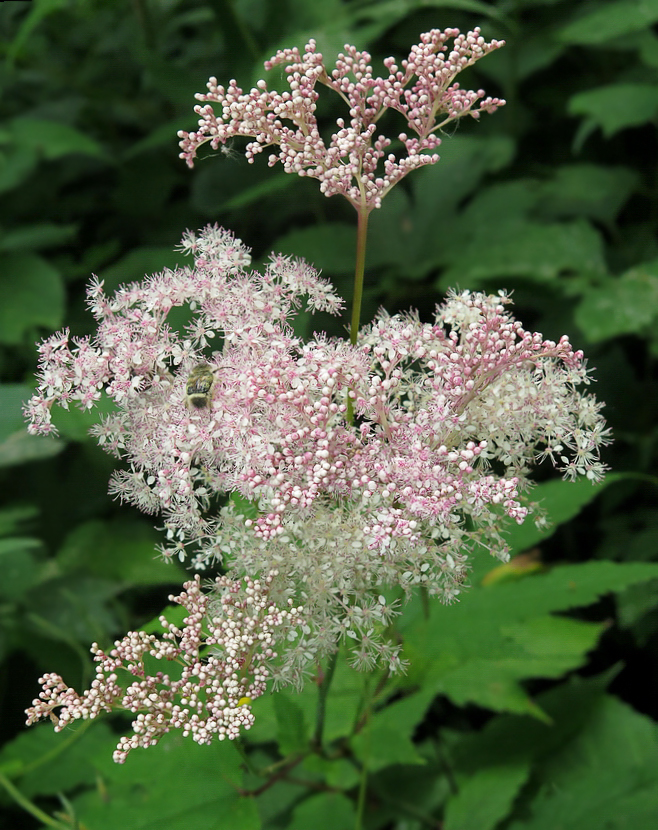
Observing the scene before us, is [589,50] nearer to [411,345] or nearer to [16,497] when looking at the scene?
[411,345]

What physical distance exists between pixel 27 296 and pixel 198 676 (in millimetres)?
2714

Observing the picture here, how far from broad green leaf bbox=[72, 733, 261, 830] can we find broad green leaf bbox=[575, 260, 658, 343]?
215cm

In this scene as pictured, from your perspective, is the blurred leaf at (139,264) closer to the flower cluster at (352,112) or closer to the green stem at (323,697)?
→ the flower cluster at (352,112)

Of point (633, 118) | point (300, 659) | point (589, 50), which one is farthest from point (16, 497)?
point (589, 50)

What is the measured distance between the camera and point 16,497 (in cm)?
372

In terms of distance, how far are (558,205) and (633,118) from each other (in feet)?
2.37

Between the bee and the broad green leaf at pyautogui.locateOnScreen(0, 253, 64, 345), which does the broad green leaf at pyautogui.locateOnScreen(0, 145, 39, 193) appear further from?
the bee

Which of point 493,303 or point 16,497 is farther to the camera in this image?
point 16,497

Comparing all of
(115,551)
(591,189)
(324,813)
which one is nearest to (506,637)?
(324,813)

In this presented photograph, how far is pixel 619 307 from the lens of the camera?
3.23 m

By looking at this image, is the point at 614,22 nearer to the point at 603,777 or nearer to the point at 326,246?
the point at 326,246

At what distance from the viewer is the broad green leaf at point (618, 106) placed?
3283mm

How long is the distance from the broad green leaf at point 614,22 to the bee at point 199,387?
2679 mm

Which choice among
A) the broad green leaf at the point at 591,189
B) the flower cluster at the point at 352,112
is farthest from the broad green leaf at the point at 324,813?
the broad green leaf at the point at 591,189
